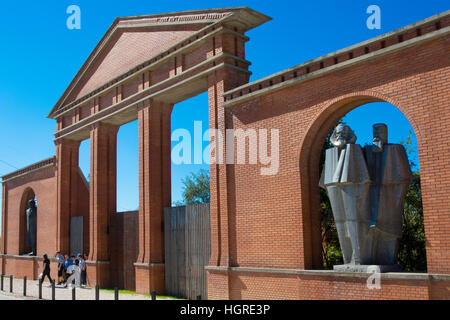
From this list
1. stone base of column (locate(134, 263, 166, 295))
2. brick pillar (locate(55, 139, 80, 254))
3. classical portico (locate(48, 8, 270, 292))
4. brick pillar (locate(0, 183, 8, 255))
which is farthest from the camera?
brick pillar (locate(0, 183, 8, 255))

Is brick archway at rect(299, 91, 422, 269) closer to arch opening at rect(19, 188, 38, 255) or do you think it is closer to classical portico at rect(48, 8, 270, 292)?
classical portico at rect(48, 8, 270, 292)

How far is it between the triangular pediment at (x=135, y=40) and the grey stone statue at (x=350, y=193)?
5598 millimetres

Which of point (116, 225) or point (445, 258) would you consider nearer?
point (445, 258)

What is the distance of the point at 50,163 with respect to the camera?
2362 centimetres

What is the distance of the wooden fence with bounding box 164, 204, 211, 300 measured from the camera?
14334 mm

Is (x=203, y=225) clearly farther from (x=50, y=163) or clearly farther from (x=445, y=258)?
(x=50, y=163)

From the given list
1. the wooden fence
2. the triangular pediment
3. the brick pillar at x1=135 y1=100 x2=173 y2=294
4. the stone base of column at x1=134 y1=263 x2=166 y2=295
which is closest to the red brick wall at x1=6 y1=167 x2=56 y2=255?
the triangular pediment

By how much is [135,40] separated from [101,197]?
659 cm

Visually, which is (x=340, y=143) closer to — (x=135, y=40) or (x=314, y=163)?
(x=314, y=163)

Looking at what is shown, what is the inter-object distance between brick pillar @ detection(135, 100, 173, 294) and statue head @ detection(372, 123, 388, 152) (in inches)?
338

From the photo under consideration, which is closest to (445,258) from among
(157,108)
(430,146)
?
(430,146)

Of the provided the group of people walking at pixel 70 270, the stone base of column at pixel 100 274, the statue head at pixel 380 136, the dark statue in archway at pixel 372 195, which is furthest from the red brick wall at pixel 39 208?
the statue head at pixel 380 136

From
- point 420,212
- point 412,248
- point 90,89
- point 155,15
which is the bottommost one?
point 412,248

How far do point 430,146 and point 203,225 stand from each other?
7615 mm
